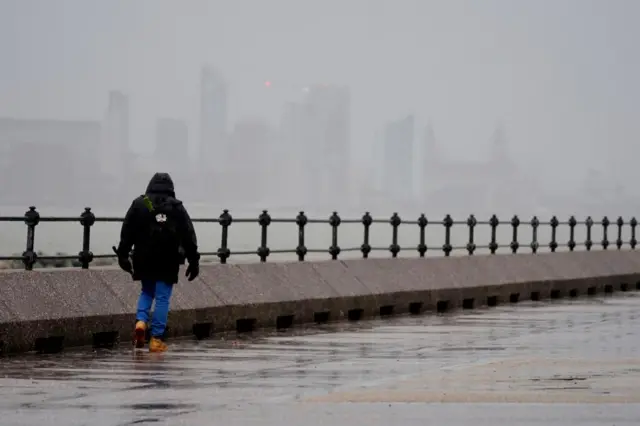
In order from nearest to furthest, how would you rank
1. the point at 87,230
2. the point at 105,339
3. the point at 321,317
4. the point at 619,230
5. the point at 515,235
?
1. the point at 105,339
2. the point at 87,230
3. the point at 321,317
4. the point at 515,235
5. the point at 619,230

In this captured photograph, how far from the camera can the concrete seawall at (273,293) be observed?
61.8ft

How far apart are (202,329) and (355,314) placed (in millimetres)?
5503

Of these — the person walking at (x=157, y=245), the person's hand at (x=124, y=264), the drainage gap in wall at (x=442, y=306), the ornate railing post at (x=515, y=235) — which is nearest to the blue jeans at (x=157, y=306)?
the person walking at (x=157, y=245)

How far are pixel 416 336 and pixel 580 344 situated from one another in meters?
2.77

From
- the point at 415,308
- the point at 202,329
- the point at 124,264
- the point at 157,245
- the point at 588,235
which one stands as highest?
the point at 588,235

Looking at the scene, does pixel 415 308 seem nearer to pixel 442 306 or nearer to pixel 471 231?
pixel 442 306

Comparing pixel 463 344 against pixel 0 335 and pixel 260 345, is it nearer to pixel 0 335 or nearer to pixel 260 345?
pixel 260 345

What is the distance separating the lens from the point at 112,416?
11.8m

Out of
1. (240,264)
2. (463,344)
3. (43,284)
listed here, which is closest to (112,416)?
(43,284)

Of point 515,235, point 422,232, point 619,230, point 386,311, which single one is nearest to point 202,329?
point 386,311

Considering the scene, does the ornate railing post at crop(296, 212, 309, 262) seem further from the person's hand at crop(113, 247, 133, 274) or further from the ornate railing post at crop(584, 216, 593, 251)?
the ornate railing post at crop(584, 216, 593, 251)

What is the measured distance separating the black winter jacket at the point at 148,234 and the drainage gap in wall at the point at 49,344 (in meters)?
1.16

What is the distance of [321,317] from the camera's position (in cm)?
2589

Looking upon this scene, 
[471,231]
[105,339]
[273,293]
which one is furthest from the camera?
[471,231]
